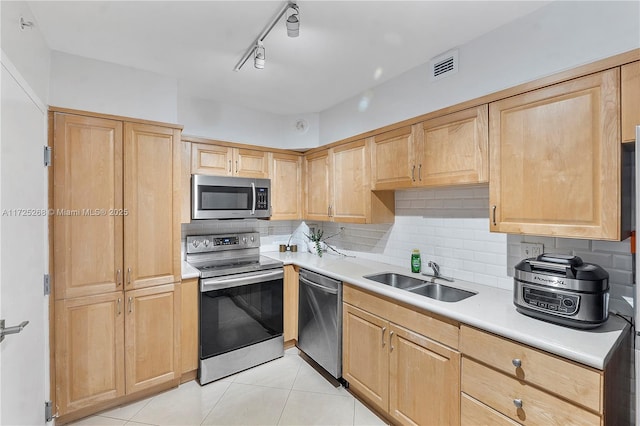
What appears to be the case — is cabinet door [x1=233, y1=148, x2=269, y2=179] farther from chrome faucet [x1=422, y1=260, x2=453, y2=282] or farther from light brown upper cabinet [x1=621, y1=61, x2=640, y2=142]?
light brown upper cabinet [x1=621, y1=61, x2=640, y2=142]

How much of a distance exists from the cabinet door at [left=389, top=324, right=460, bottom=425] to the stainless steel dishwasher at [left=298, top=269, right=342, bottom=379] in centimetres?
56

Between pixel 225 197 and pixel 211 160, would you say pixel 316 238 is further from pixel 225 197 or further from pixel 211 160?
pixel 211 160

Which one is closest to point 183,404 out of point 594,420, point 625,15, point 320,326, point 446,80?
point 320,326

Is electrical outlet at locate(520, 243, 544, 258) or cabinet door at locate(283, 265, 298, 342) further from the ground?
electrical outlet at locate(520, 243, 544, 258)

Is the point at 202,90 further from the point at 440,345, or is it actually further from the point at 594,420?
the point at 594,420

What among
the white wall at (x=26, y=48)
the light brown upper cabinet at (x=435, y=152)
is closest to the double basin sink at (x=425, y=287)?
the light brown upper cabinet at (x=435, y=152)

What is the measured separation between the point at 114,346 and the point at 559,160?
9.78ft

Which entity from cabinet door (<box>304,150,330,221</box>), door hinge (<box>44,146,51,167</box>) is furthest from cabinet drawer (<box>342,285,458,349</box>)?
door hinge (<box>44,146,51,167</box>)

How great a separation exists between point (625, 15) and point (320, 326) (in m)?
2.67

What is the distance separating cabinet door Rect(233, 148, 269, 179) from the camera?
9.96 ft

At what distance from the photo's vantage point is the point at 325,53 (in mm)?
2107

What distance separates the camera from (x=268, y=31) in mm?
1771

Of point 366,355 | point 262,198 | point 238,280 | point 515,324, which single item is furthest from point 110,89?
point 515,324

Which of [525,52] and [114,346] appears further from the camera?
[114,346]
